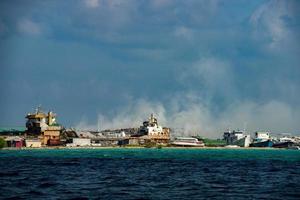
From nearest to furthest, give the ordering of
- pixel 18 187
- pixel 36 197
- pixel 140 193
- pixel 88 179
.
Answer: pixel 36 197 < pixel 140 193 < pixel 18 187 < pixel 88 179

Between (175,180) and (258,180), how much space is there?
331 inches

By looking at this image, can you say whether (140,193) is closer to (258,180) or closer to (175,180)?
(175,180)

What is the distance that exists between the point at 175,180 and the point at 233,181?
5.63 metres

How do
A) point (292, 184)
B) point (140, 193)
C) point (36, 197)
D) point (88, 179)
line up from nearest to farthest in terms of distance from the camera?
point (36, 197), point (140, 193), point (292, 184), point (88, 179)

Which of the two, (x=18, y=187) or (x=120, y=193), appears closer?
(x=120, y=193)

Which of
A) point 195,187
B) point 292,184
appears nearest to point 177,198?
point 195,187

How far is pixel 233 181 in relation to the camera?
54562 mm

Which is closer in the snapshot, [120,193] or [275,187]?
[120,193]

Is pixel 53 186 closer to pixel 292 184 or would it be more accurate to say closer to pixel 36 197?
pixel 36 197

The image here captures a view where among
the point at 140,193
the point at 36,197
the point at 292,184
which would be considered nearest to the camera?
the point at 36,197

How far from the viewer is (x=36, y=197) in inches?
1578

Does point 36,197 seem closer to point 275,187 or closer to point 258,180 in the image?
point 275,187

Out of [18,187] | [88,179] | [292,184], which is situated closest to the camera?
[18,187]

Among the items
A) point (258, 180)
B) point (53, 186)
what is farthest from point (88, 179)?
point (258, 180)
